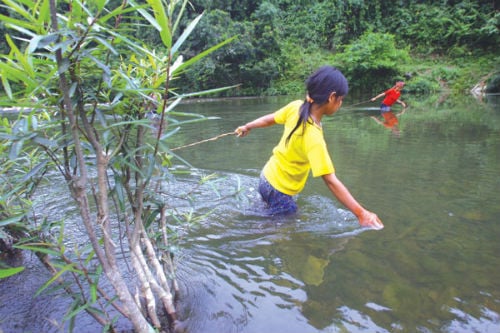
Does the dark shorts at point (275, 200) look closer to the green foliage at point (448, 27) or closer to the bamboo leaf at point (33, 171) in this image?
the bamboo leaf at point (33, 171)

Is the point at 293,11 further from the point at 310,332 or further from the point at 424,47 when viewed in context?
the point at 310,332

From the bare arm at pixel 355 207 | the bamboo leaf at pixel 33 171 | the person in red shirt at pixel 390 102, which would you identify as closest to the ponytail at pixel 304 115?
the bare arm at pixel 355 207

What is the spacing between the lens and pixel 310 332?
70.4 inches

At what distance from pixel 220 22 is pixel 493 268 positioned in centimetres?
2140

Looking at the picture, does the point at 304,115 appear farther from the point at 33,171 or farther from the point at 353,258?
the point at 33,171

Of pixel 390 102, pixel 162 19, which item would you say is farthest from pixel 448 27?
pixel 162 19

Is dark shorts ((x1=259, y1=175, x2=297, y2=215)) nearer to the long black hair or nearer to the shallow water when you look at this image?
the shallow water

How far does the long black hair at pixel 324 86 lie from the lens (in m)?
2.43

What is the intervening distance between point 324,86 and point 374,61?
20714mm

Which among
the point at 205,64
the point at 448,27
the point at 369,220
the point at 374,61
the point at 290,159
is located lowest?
the point at 369,220

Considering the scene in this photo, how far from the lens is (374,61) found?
69.1 ft

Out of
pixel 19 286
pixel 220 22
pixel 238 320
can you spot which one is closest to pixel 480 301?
pixel 238 320

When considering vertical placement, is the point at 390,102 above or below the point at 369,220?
above

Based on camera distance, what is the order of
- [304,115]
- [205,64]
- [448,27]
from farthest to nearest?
1. [448,27]
2. [205,64]
3. [304,115]
